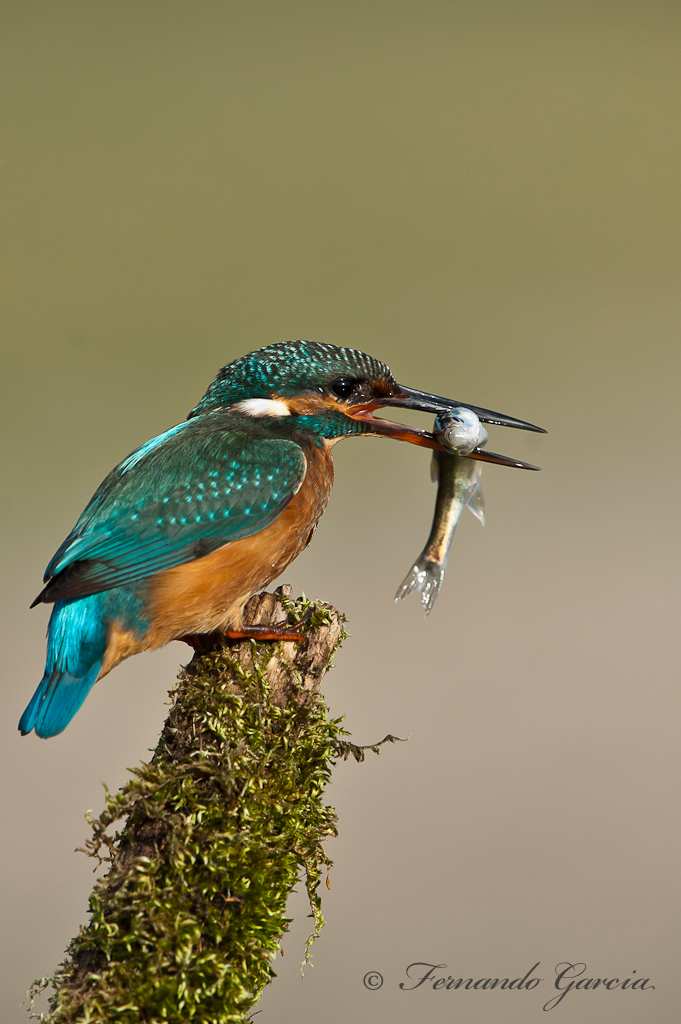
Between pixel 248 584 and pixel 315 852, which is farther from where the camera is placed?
pixel 248 584

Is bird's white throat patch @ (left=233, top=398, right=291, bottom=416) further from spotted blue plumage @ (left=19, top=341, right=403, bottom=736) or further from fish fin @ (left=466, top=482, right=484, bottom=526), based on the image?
fish fin @ (left=466, top=482, right=484, bottom=526)

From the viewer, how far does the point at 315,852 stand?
1.33m

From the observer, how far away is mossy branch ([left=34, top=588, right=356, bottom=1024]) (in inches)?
44.2

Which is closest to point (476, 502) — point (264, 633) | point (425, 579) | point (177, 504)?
point (425, 579)

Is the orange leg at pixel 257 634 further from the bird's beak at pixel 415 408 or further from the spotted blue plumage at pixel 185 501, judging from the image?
the bird's beak at pixel 415 408

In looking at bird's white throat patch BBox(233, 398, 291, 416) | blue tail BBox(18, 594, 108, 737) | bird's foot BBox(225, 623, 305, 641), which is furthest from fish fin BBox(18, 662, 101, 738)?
bird's white throat patch BBox(233, 398, 291, 416)

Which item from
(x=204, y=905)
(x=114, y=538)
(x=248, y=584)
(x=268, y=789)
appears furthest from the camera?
(x=248, y=584)

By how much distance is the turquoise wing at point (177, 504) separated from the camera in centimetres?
137

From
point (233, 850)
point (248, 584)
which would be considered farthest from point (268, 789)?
point (248, 584)

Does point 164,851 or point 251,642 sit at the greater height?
point 251,642

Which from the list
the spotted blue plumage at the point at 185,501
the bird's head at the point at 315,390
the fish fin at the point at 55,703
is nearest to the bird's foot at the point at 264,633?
the spotted blue plumage at the point at 185,501

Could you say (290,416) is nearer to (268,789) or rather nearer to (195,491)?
(195,491)

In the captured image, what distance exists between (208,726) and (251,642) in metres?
0.23

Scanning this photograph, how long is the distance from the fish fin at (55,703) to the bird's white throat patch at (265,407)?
624 mm
